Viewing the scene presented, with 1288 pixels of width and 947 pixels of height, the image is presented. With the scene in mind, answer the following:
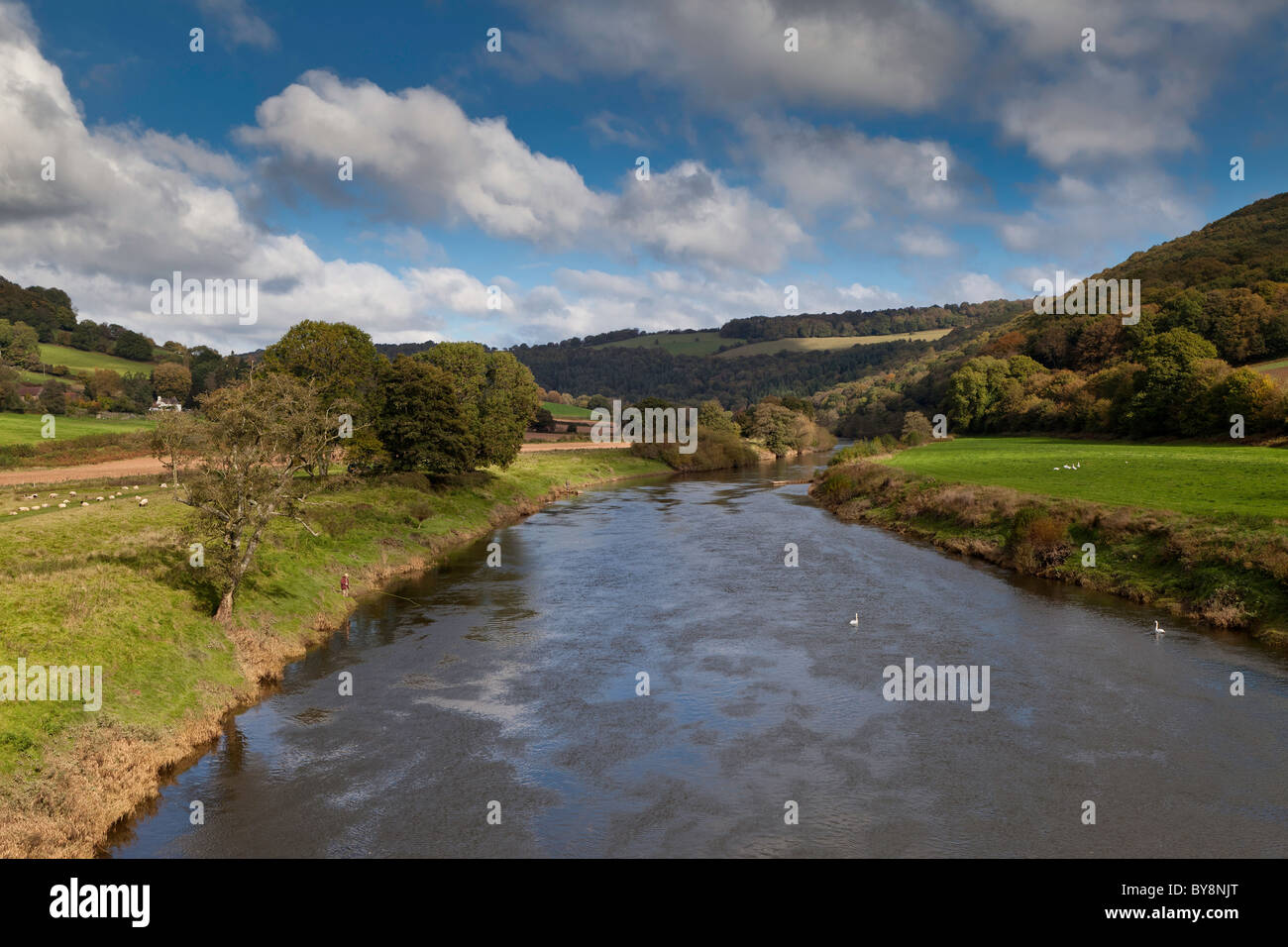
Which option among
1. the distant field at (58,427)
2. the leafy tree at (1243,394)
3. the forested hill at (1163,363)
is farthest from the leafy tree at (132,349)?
the leafy tree at (1243,394)

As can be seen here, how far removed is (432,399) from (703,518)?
24453 mm

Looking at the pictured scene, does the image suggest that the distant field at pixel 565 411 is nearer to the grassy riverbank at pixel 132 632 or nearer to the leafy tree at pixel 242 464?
the grassy riverbank at pixel 132 632

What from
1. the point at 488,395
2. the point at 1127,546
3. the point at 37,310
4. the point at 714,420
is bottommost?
the point at 1127,546

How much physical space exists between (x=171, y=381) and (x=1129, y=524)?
440ft

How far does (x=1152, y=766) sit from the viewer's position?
19.0 m

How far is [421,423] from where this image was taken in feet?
190

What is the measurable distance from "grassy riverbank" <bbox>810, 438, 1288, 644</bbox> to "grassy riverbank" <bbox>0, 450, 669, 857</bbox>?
3497 cm

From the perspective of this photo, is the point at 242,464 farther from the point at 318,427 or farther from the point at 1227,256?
the point at 1227,256

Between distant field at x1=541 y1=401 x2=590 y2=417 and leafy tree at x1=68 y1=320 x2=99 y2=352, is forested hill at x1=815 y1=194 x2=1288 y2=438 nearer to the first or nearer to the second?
distant field at x1=541 y1=401 x2=590 y2=417

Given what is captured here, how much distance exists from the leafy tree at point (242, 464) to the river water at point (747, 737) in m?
5.59

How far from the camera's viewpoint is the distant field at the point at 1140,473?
38.9 m

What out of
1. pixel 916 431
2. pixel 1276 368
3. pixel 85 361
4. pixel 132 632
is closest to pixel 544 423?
pixel 916 431
